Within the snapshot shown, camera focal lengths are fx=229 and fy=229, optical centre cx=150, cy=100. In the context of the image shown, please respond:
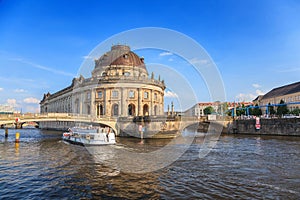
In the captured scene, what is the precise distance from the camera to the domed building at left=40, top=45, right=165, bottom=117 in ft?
199

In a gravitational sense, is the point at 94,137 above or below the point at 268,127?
below

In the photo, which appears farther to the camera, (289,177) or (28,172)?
(28,172)

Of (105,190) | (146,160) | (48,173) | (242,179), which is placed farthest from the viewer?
(146,160)

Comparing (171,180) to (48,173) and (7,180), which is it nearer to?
(48,173)

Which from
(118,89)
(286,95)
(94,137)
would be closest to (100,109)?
(118,89)

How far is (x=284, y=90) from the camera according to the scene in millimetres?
95688

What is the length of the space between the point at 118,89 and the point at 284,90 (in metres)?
73.4

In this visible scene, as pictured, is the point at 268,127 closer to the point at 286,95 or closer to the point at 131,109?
the point at 131,109

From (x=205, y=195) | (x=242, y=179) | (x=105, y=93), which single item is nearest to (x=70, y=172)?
(x=205, y=195)

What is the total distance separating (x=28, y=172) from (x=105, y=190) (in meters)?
7.41

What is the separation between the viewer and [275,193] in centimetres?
1133

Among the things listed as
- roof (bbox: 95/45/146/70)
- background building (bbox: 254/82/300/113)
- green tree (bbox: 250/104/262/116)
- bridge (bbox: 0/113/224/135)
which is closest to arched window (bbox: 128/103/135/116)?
roof (bbox: 95/45/146/70)

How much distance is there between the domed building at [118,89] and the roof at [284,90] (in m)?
52.6

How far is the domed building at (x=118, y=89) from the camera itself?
60.7m
